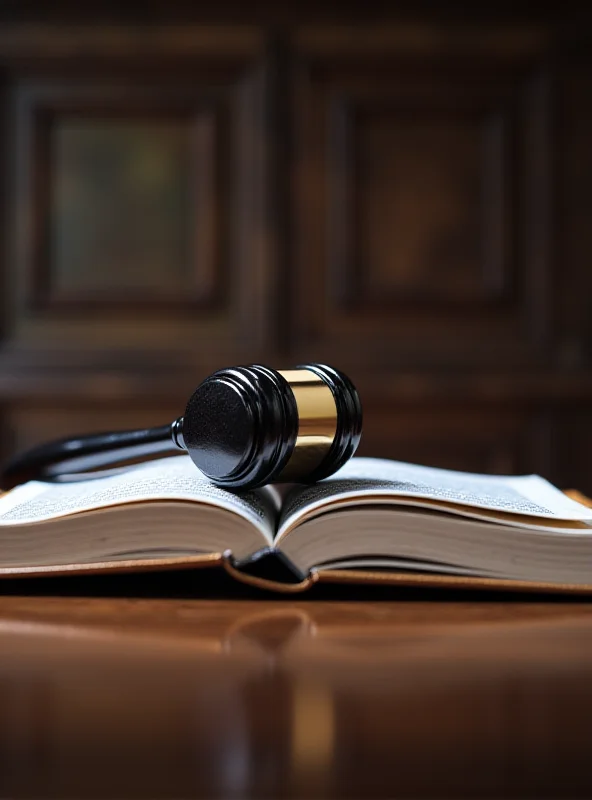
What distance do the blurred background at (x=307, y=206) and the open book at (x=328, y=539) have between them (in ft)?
4.92

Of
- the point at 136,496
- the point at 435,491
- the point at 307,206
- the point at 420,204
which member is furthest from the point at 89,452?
the point at 420,204

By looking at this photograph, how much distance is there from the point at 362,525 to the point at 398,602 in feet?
0.19

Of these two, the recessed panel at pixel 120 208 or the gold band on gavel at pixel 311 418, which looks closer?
the gold band on gavel at pixel 311 418

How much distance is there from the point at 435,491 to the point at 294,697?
0.82ft

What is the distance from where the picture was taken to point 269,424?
1.94 feet

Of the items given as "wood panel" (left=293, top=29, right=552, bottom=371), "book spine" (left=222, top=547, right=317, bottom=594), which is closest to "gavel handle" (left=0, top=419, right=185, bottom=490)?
"book spine" (left=222, top=547, right=317, bottom=594)

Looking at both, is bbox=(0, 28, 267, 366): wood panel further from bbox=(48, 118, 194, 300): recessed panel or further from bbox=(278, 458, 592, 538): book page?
bbox=(278, 458, 592, 538): book page

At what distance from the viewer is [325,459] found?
2.17ft

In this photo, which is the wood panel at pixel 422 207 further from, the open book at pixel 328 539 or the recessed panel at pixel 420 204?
the open book at pixel 328 539

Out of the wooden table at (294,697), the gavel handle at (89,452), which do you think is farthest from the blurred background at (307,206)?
the wooden table at (294,697)

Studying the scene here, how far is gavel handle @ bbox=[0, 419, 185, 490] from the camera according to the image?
0.72 meters

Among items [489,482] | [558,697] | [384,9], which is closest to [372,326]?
[384,9]

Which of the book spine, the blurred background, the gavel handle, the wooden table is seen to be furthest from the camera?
the blurred background

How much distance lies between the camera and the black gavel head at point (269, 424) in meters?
0.59
